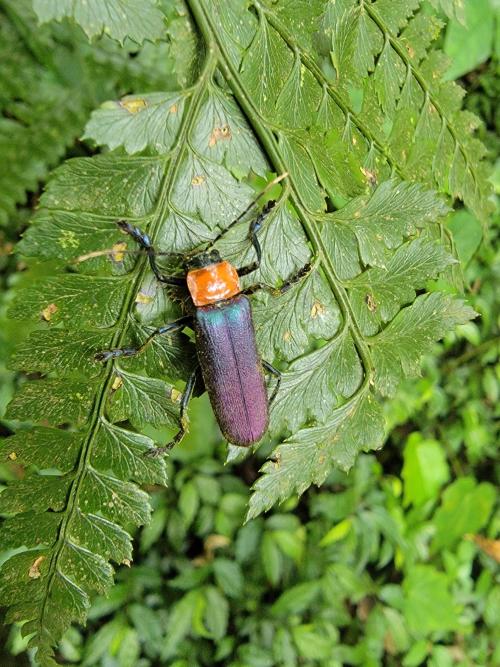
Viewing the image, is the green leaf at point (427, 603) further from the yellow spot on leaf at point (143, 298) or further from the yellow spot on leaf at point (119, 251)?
the yellow spot on leaf at point (119, 251)

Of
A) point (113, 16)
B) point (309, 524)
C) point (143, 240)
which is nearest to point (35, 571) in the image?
point (143, 240)

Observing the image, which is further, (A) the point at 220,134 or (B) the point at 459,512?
(B) the point at 459,512

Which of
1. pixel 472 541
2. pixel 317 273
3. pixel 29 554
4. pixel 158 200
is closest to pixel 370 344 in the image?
pixel 317 273

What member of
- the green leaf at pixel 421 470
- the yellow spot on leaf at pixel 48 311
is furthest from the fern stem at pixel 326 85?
the green leaf at pixel 421 470

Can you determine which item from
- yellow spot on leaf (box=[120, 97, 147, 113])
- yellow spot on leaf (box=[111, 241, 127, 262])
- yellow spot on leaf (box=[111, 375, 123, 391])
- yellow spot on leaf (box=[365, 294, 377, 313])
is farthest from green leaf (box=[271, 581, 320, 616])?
yellow spot on leaf (box=[120, 97, 147, 113])

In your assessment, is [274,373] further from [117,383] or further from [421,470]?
[421,470]

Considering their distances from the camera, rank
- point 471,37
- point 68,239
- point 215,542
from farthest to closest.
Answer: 1. point 215,542
2. point 471,37
3. point 68,239
